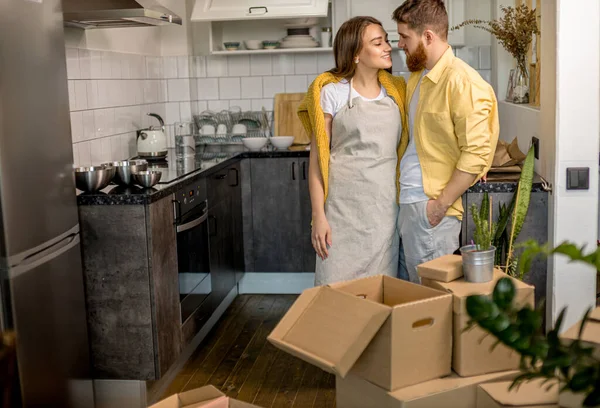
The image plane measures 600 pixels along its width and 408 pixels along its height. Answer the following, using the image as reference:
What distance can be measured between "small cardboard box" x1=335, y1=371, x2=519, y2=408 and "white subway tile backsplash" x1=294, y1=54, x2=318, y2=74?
12.7 ft

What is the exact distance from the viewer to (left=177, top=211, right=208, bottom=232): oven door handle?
3646 mm

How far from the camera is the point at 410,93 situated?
313cm

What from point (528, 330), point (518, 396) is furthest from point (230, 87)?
point (528, 330)

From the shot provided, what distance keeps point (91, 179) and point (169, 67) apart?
101 inches

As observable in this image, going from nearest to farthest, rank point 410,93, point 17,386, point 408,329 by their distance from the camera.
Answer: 1. point 408,329
2. point 17,386
3. point 410,93

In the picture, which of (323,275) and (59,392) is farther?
(323,275)

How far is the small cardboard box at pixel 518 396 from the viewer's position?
173 centimetres

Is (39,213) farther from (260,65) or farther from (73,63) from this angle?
(260,65)

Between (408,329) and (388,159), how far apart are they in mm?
1358

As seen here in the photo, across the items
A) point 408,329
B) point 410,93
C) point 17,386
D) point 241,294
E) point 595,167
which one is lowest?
point 241,294

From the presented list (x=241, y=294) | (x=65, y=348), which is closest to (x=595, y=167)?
(x=65, y=348)

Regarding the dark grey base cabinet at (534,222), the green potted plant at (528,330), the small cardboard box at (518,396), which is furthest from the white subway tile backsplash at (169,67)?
the green potted plant at (528,330)

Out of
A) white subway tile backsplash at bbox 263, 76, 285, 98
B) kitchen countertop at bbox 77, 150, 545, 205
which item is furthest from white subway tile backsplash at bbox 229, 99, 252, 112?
kitchen countertop at bbox 77, 150, 545, 205

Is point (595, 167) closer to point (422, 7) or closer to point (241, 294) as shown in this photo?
point (422, 7)
